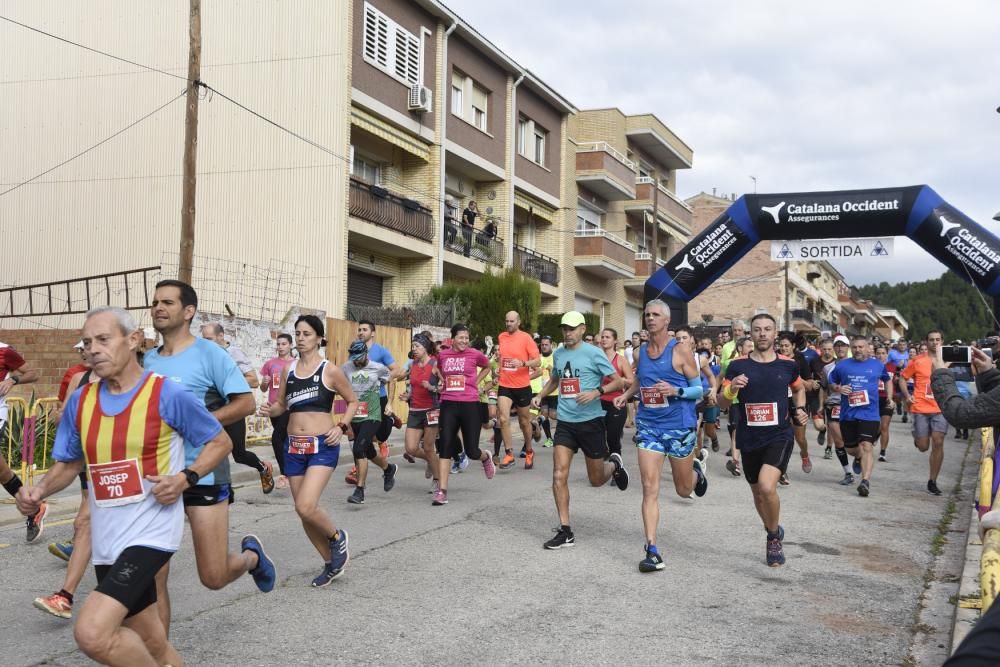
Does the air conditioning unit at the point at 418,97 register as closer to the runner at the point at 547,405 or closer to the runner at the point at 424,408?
the runner at the point at 547,405

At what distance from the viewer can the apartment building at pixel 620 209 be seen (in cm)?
3572

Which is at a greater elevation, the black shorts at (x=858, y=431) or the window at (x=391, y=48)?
the window at (x=391, y=48)

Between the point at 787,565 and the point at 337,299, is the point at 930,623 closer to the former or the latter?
the point at 787,565

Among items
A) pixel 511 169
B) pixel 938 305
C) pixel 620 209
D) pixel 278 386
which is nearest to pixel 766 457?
pixel 278 386

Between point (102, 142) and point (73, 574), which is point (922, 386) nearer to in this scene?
point (73, 574)

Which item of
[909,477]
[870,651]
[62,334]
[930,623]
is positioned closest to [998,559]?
[870,651]

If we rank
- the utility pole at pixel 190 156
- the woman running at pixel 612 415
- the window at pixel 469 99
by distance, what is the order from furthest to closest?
the window at pixel 469 99 < the utility pole at pixel 190 156 < the woman running at pixel 612 415

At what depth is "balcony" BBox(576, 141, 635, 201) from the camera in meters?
35.7

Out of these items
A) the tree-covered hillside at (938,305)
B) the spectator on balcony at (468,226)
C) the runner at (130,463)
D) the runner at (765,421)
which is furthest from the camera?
the tree-covered hillside at (938,305)

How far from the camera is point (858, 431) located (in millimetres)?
11750

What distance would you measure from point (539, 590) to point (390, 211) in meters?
19.0

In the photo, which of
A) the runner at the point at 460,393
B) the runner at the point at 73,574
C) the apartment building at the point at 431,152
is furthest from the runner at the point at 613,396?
the apartment building at the point at 431,152

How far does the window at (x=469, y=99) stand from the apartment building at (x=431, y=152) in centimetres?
3

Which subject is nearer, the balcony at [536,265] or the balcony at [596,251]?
the balcony at [536,265]
